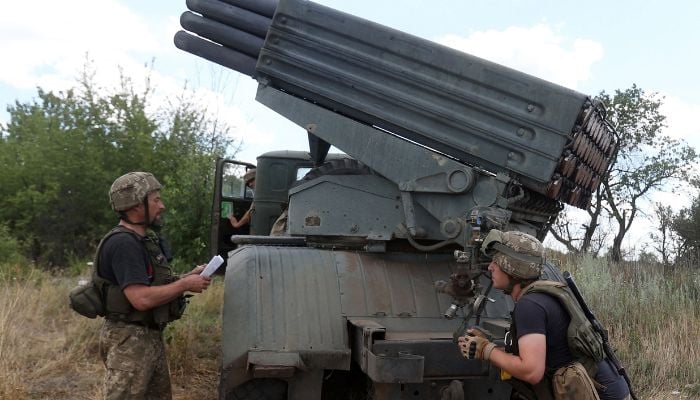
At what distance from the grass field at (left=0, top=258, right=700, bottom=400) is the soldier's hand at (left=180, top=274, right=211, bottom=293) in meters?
2.29

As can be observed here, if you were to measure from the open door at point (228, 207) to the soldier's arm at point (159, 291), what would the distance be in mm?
3409

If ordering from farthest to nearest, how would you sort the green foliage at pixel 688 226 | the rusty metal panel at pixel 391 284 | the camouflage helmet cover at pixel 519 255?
the green foliage at pixel 688 226, the rusty metal panel at pixel 391 284, the camouflage helmet cover at pixel 519 255

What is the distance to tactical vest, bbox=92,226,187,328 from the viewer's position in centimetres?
353

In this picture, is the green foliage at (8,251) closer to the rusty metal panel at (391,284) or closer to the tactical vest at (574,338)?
the rusty metal panel at (391,284)

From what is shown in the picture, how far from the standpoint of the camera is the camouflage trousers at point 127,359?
3500 mm

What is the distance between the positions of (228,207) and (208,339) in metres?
1.50

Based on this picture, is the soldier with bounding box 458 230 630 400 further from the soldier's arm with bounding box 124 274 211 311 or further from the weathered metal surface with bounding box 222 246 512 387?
the soldier's arm with bounding box 124 274 211 311

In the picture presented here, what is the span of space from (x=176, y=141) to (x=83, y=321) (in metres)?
7.24

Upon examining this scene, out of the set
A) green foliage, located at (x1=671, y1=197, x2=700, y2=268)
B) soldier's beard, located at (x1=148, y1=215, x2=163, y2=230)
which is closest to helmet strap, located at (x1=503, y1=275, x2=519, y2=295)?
soldier's beard, located at (x1=148, y1=215, x2=163, y2=230)

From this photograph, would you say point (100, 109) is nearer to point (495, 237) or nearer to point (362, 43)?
point (362, 43)

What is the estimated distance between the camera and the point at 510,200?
3.97m

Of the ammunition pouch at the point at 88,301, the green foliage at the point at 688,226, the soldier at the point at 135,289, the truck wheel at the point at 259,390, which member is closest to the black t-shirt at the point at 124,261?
the soldier at the point at 135,289

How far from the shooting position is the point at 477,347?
9.77 ft

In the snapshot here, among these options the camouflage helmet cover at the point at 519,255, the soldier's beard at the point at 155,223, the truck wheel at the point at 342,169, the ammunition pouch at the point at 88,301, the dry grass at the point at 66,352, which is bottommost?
the dry grass at the point at 66,352
